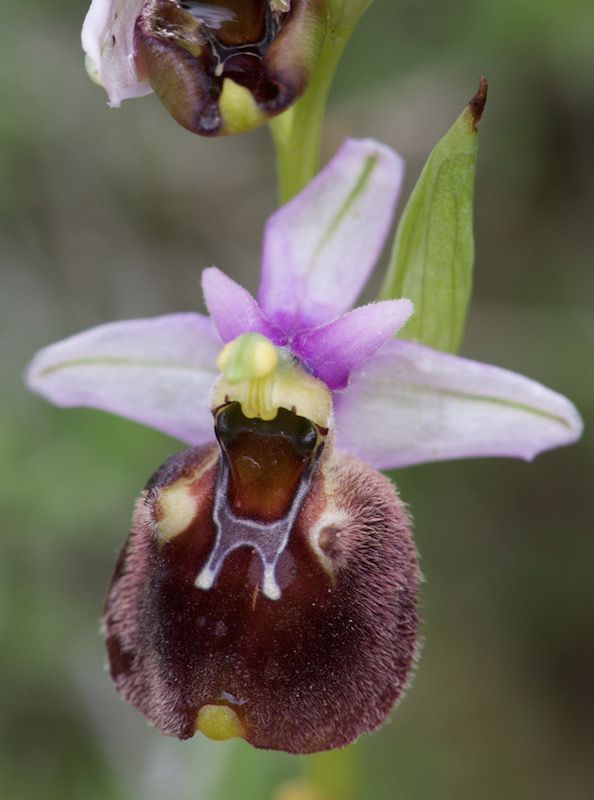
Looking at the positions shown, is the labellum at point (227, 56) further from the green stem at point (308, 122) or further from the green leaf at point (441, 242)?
the green leaf at point (441, 242)

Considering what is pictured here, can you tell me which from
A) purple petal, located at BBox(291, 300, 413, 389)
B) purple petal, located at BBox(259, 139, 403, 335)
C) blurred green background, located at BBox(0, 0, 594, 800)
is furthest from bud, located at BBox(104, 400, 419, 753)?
blurred green background, located at BBox(0, 0, 594, 800)

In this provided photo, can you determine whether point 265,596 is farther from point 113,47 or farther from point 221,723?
point 113,47

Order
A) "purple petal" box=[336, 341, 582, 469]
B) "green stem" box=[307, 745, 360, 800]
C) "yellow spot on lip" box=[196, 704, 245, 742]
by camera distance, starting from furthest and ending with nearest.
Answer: "green stem" box=[307, 745, 360, 800]
"purple petal" box=[336, 341, 582, 469]
"yellow spot on lip" box=[196, 704, 245, 742]

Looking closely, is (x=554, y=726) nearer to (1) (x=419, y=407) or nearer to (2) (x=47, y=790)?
(2) (x=47, y=790)


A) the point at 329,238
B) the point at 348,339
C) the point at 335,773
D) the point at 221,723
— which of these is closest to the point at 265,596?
the point at 221,723

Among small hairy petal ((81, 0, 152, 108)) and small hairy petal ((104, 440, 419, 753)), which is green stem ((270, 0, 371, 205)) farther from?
small hairy petal ((104, 440, 419, 753))

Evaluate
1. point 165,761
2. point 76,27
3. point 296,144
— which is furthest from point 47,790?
point 76,27
